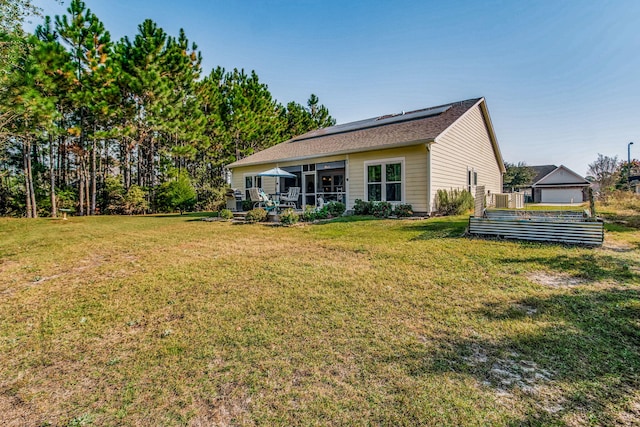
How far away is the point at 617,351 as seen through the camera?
7.76 feet

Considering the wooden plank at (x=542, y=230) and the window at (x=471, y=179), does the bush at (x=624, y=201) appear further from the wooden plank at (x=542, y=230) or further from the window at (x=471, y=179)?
the wooden plank at (x=542, y=230)

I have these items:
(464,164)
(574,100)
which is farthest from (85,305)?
(574,100)

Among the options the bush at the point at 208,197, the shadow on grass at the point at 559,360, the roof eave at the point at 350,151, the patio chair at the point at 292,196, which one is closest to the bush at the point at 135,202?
the bush at the point at 208,197

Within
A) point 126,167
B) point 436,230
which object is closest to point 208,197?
point 126,167

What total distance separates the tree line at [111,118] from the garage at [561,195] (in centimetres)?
3002

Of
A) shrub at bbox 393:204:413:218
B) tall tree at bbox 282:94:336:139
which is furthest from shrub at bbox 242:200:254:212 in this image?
tall tree at bbox 282:94:336:139

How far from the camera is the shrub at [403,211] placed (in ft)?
36.0

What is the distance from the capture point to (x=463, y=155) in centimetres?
1356

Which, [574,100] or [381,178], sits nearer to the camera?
[381,178]

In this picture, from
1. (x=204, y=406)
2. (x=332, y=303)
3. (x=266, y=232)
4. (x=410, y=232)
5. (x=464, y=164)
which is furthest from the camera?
(x=464, y=164)

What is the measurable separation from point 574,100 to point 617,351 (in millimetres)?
18183

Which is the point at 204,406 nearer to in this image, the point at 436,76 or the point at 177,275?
the point at 177,275

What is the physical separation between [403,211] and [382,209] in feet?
2.48

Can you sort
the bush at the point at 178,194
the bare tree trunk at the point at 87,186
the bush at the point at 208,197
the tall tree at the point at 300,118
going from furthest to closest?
the tall tree at the point at 300,118 → the bush at the point at 208,197 → the bare tree trunk at the point at 87,186 → the bush at the point at 178,194
